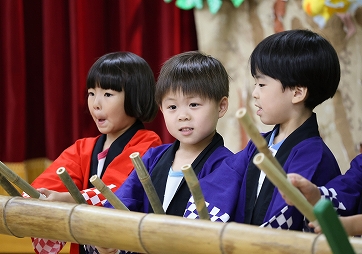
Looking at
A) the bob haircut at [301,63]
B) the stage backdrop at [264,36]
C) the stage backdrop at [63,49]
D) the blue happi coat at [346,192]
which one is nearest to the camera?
the blue happi coat at [346,192]

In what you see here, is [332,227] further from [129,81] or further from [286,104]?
[129,81]

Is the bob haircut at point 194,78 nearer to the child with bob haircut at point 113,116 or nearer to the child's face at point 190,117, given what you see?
the child's face at point 190,117

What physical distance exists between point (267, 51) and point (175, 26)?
1.31 metres

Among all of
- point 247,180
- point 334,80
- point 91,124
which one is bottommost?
point 91,124

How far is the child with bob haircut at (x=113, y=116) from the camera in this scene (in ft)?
5.82

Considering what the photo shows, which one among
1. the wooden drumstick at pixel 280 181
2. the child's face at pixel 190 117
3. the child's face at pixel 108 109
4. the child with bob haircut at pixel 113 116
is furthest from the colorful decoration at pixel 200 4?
the wooden drumstick at pixel 280 181

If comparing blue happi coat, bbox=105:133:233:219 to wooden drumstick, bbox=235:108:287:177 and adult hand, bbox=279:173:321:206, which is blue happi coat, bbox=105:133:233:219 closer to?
adult hand, bbox=279:173:321:206

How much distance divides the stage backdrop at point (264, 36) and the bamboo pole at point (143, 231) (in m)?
1.20

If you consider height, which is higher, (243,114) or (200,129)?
(243,114)

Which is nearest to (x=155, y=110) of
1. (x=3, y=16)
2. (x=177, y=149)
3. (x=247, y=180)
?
(x=177, y=149)

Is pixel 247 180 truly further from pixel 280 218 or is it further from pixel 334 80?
pixel 334 80

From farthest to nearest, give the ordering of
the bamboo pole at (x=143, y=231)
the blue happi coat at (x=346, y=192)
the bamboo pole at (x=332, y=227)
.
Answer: the blue happi coat at (x=346, y=192) < the bamboo pole at (x=143, y=231) < the bamboo pole at (x=332, y=227)

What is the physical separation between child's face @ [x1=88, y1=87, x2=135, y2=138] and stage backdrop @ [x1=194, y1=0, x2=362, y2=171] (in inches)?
23.7

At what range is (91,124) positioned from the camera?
2758 mm
